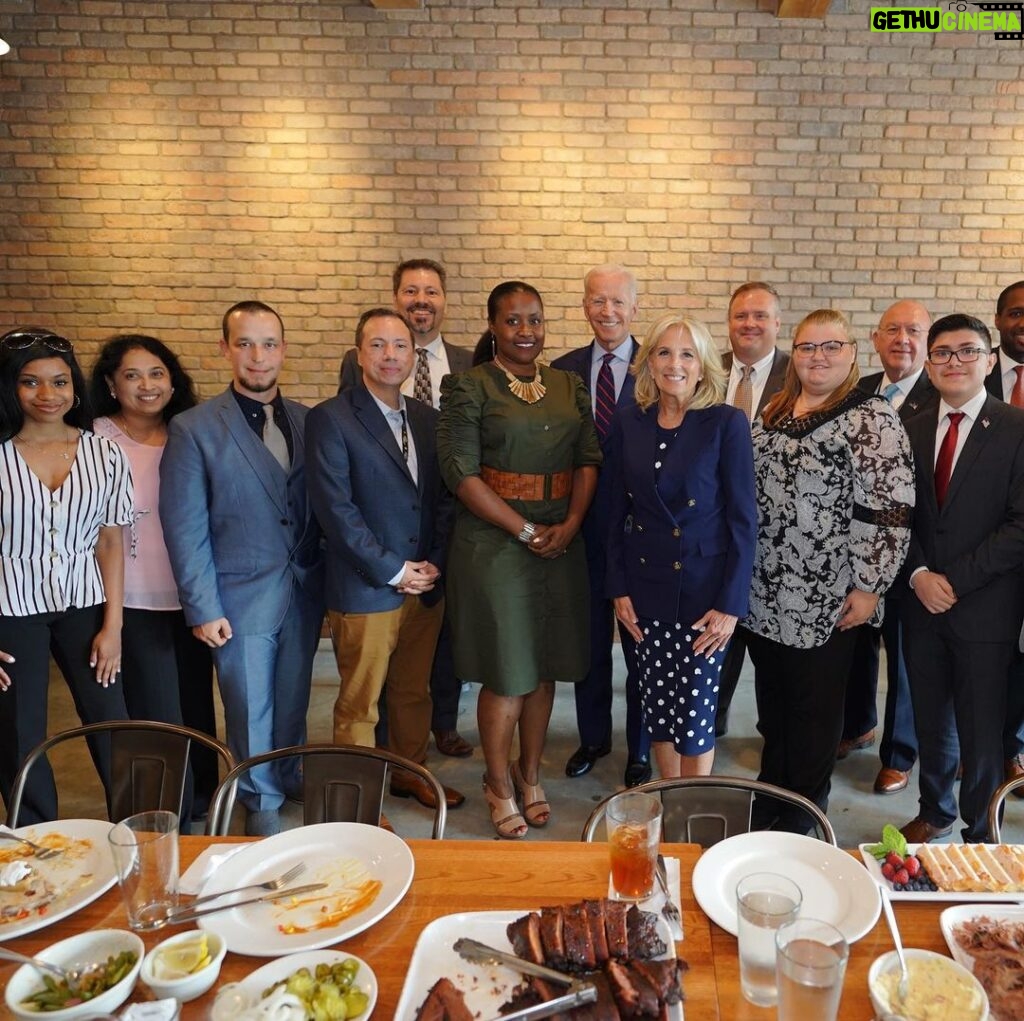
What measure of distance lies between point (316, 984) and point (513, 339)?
2092 millimetres

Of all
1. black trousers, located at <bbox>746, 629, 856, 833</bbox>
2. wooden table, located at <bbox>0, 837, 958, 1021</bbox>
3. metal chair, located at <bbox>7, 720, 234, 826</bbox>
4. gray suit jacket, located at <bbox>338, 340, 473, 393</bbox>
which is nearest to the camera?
wooden table, located at <bbox>0, 837, 958, 1021</bbox>

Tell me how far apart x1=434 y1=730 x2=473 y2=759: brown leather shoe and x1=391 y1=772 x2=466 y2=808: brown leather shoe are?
338 mm

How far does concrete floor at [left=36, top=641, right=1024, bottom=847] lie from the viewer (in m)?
3.07

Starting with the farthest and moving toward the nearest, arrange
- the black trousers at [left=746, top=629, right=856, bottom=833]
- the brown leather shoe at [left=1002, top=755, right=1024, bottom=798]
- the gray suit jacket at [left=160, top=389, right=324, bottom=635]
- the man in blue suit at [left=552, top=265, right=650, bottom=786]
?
the man in blue suit at [left=552, top=265, right=650, bottom=786], the brown leather shoe at [left=1002, top=755, right=1024, bottom=798], the gray suit jacket at [left=160, top=389, right=324, bottom=635], the black trousers at [left=746, top=629, right=856, bottom=833]

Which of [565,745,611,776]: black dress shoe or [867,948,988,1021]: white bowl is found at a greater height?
[867,948,988,1021]: white bowl

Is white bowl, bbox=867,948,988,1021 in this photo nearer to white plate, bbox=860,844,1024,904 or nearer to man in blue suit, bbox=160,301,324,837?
white plate, bbox=860,844,1024,904

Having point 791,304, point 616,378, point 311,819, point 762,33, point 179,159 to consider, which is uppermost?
point 762,33

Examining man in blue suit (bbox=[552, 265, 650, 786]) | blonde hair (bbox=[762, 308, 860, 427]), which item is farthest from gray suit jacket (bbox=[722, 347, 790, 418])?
blonde hair (bbox=[762, 308, 860, 427])

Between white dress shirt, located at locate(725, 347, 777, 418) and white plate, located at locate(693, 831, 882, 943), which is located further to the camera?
white dress shirt, located at locate(725, 347, 777, 418)

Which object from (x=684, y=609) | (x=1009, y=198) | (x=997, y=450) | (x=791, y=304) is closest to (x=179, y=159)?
(x=791, y=304)

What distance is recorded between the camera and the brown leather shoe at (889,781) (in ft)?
10.8

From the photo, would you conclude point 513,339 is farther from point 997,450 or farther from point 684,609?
point 997,450

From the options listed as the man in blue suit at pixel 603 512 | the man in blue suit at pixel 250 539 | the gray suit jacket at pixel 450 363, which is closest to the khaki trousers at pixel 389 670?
the man in blue suit at pixel 250 539

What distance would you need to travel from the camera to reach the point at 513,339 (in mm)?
2727
